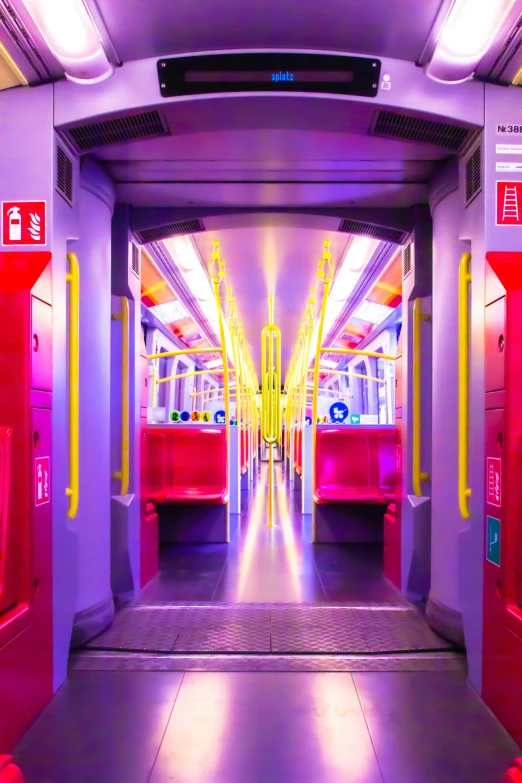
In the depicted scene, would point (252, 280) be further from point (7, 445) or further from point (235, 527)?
point (7, 445)

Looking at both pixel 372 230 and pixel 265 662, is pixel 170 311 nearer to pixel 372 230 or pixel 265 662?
pixel 372 230

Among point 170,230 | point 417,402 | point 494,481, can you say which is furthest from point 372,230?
point 494,481

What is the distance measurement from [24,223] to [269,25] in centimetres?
138

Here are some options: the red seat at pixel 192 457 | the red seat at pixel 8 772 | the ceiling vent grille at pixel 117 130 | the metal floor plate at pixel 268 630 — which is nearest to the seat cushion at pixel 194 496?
the red seat at pixel 192 457

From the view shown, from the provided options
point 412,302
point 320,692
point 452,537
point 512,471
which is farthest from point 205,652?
point 412,302

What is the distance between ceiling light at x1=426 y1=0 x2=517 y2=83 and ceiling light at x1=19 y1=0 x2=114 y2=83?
4.80 ft

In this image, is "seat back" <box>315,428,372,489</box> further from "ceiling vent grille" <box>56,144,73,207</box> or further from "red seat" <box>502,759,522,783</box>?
"red seat" <box>502,759,522,783</box>

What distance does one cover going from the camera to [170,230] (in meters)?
3.90

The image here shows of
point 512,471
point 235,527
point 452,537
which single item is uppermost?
point 512,471

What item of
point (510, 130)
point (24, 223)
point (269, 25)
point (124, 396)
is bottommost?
point (124, 396)

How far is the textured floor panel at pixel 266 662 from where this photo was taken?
8.18 feet

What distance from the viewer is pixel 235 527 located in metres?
6.35

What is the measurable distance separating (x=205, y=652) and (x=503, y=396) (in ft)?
6.25

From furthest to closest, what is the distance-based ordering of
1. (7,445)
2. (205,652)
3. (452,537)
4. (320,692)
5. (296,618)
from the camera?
1. (296,618)
2. (452,537)
3. (205,652)
4. (320,692)
5. (7,445)
